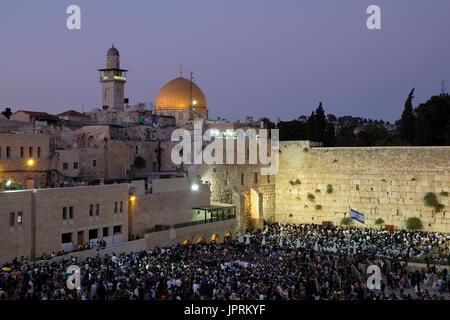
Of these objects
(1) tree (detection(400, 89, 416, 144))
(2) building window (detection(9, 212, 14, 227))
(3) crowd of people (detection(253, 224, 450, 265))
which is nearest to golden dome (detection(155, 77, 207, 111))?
(1) tree (detection(400, 89, 416, 144))

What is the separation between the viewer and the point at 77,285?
15.0 metres

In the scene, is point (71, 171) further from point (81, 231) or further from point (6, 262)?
point (6, 262)

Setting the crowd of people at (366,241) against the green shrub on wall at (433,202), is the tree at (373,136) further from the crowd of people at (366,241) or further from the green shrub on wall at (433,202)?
the crowd of people at (366,241)

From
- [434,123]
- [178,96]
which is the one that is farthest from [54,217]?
[434,123]

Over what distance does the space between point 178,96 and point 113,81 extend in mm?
8901

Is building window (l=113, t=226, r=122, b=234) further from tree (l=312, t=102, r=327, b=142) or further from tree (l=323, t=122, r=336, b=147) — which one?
tree (l=323, t=122, r=336, b=147)

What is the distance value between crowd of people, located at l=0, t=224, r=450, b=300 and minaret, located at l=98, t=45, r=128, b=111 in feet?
96.3

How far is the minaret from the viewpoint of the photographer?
51.3 metres

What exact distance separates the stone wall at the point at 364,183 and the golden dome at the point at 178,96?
13231 millimetres

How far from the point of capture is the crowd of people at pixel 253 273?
14.9 metres

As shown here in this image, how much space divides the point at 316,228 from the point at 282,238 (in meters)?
4.95

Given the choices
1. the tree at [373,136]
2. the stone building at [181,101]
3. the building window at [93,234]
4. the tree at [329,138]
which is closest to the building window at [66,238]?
the building window at [93,234]

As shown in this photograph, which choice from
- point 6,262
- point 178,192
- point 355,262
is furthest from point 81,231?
point 355,262

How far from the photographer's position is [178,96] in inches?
1817
